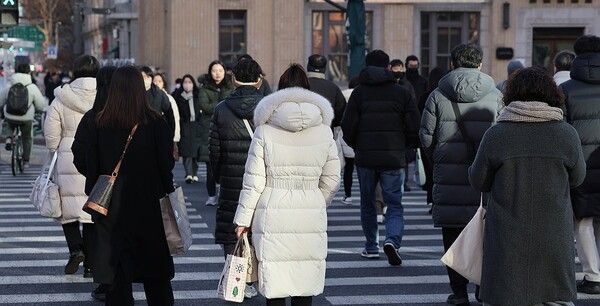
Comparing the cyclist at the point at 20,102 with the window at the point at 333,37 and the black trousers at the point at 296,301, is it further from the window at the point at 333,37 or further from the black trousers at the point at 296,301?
the black trousers at the point at 296,301

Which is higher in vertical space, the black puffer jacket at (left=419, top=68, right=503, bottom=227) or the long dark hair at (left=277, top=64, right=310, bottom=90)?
the long dark hair at (left=277, top=64, right=310, bottom=90)

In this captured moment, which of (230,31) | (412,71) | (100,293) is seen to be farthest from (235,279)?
(230,31)

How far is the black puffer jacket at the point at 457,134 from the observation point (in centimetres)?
940

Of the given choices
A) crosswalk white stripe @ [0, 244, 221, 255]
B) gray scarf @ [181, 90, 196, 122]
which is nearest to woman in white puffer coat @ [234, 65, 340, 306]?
crosswalk white stripe @ [0, 244, 221, 255]

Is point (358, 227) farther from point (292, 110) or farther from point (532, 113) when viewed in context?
point (532, 113)

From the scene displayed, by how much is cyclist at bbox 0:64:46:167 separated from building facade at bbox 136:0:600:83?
11.3m

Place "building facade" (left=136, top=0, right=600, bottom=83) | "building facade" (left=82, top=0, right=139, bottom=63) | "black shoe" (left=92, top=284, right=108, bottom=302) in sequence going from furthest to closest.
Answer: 1. "building facade" (left=82, top=0, right=139, bottom=63)
2. "building facade" (left=136, top=0, right=600, bottom=83)
3. "black shoe" (left=92, top=284, right=108, bottom=302)

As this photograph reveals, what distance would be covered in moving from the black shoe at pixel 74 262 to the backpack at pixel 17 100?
432 inches

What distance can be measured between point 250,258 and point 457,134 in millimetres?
2447

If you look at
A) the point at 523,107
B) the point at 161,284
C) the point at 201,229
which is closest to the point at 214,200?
the point at 201,229

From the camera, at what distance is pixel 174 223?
26.5ft

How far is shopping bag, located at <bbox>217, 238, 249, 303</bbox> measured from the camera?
754 centimetres

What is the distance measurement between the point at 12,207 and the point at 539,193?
11.9 meters

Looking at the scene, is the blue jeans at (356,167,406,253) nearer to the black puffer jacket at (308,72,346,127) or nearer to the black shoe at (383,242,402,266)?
the black shoe at (383,242,402,266)
